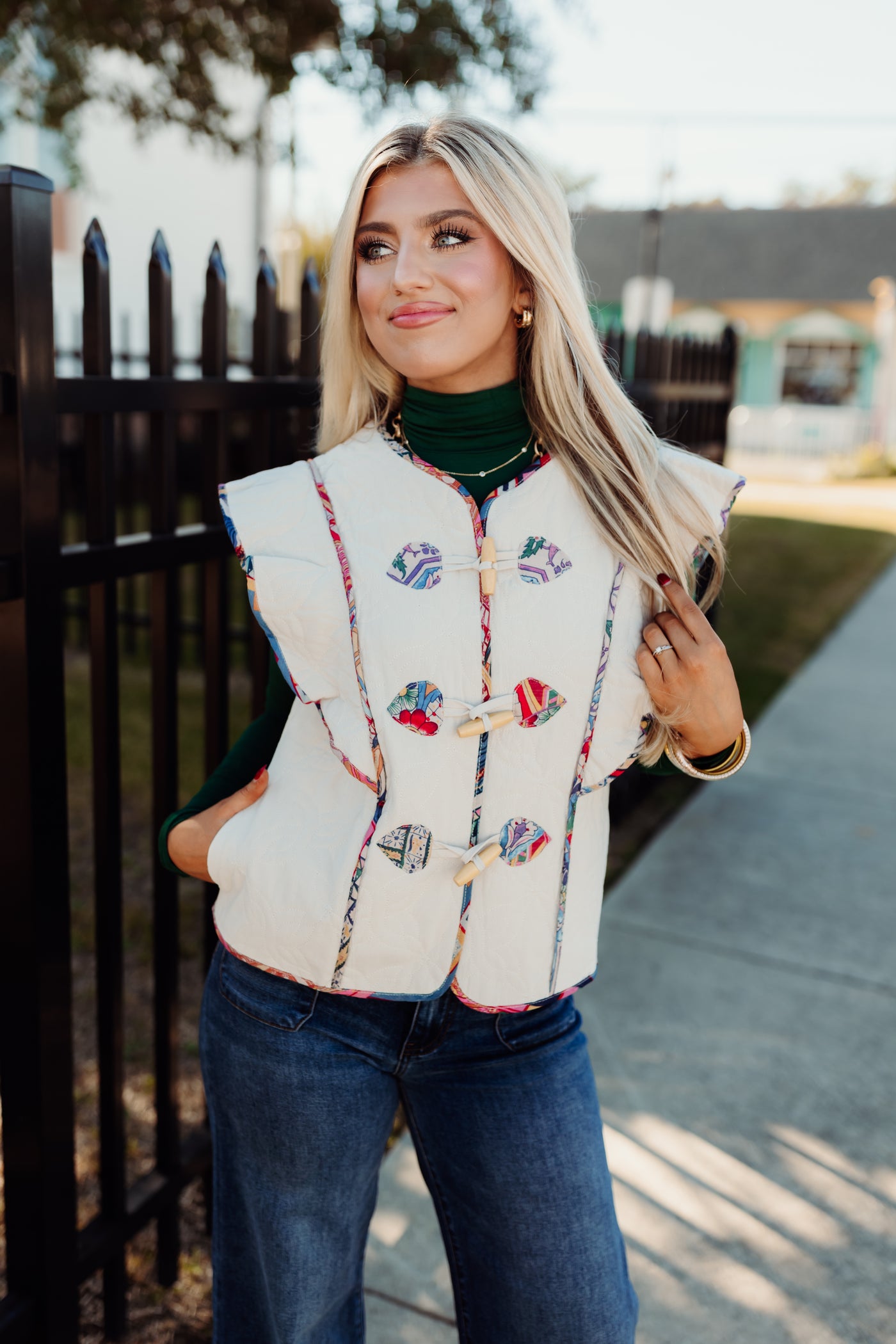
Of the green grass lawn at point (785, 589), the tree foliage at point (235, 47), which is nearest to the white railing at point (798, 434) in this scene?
the green grass lawn at point (785, 589)

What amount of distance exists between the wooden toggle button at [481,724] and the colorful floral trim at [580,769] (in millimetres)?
118

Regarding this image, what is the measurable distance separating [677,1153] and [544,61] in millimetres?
7149

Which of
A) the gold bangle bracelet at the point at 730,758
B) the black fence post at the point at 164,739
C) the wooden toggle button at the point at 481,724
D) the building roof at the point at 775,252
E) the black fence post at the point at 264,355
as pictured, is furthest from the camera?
the building roof at the point at 775,252

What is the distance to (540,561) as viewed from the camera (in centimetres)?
150

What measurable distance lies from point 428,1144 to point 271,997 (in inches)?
12.4

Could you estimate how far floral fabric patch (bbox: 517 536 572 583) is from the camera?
1.49 meters

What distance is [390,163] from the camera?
1.56 meters

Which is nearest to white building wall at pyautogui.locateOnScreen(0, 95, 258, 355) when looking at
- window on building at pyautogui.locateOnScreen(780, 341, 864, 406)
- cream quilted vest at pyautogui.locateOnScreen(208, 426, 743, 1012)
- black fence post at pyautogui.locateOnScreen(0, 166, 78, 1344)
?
black fence post at pyautogui.locateOnScreen(0, 166, 78, 1344)

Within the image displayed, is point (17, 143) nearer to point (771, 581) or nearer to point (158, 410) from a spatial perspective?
point (771, 581)

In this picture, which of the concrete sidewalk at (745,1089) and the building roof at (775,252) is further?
the building roof at (775,252)

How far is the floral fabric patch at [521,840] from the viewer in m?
1.47

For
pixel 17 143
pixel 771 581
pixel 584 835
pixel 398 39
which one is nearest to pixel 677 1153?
pixel 584 835

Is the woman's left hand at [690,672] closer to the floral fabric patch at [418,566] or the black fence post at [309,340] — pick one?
the floral fabric patch at [418,566]

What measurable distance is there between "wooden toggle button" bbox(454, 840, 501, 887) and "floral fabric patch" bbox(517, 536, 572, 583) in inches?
13.4
